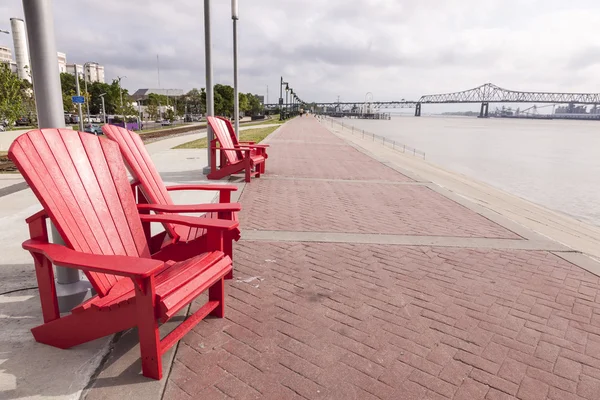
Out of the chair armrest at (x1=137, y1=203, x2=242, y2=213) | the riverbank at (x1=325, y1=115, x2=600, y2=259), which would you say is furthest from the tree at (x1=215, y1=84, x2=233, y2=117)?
the chair armrest at (x1=137, y1=203, x2=242, y2=213)

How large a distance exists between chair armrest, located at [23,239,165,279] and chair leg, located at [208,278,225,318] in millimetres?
797

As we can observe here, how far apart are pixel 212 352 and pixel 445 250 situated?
2.99 m

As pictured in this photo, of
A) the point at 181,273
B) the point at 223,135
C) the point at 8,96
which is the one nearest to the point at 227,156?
the point at 223,135

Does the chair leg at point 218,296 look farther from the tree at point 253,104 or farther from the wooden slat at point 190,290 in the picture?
the tree at point 253,104

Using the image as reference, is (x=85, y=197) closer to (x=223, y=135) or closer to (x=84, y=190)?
(x=84, y=190)

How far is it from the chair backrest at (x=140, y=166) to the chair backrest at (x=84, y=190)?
15.2 inches

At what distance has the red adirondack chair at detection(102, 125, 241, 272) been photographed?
2.95 meters

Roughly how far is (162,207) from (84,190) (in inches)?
26.0

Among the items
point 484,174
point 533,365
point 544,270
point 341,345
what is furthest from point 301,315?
point 484,174

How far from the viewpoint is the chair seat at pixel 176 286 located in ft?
6.39

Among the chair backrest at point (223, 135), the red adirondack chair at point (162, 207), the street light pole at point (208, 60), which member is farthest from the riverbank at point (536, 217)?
the street light pole at point (208, 60)

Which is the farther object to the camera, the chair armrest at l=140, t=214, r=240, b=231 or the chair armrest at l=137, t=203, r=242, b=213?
the chair armrest at l=137, t=203, r=242, b=213

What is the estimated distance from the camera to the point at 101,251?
230 cm

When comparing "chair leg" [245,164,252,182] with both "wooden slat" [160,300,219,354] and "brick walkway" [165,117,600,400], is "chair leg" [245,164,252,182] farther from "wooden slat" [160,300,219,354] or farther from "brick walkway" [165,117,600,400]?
"wooden slat" [160,300,219,354]
